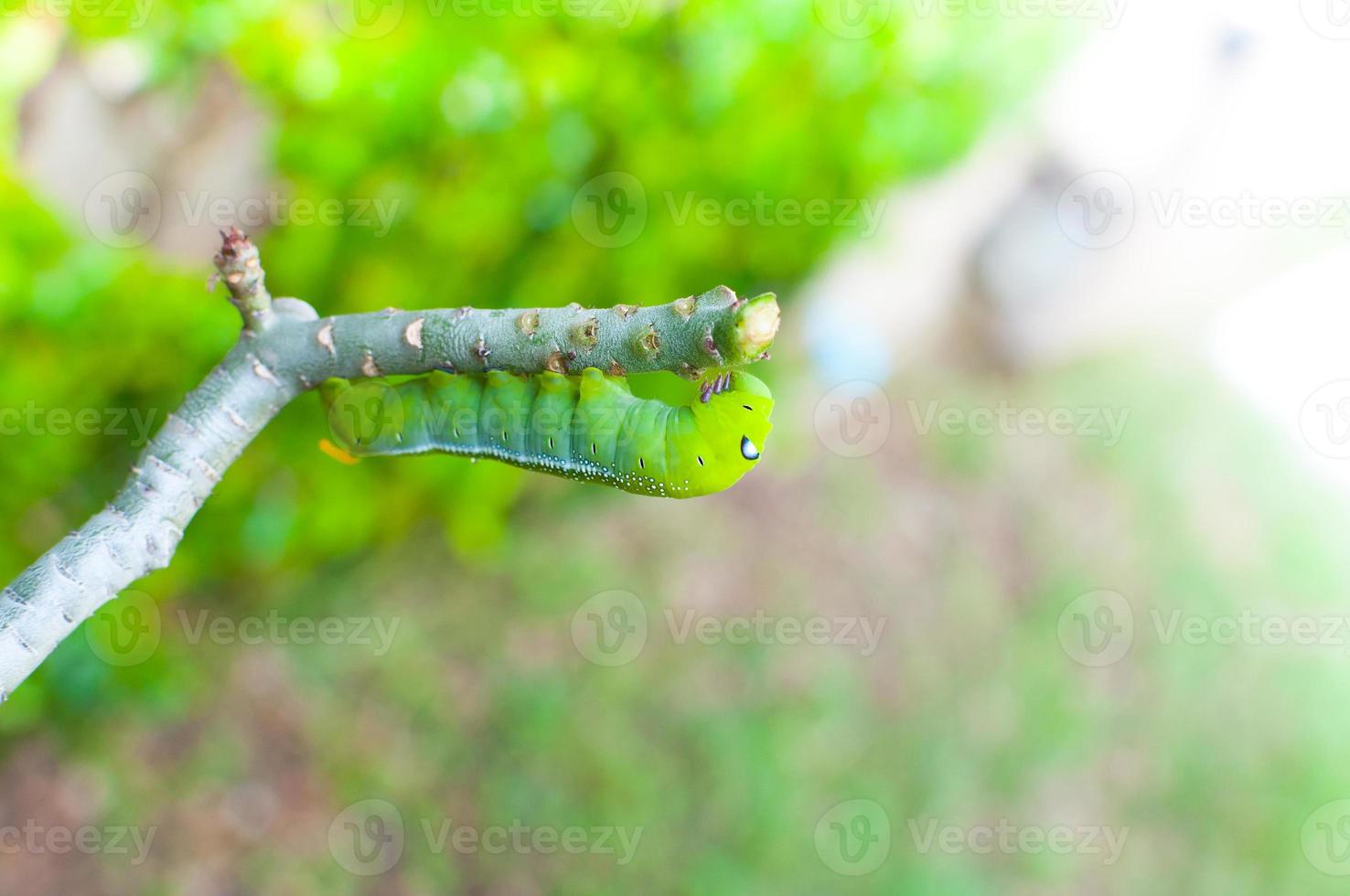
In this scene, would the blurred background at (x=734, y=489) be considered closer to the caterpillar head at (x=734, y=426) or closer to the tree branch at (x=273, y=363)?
the tree branch at (x=273, y=363)

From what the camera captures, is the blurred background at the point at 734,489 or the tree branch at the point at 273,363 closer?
the tree branch at the point at 273,363

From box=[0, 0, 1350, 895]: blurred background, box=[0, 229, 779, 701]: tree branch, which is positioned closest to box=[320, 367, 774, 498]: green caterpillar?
box=[0, 229, 779, 701]: tree branch

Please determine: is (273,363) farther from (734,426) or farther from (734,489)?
(734,489)

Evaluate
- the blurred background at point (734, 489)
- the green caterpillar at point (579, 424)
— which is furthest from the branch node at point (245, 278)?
the blurred background at point (734, 489)

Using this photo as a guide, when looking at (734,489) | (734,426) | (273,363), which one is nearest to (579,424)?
(734,426)

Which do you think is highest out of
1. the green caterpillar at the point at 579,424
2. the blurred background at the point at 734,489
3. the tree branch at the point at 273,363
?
the blurred background at the point at 734,489

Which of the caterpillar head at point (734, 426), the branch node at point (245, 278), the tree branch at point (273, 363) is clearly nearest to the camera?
the tree branch at point (273, 363)

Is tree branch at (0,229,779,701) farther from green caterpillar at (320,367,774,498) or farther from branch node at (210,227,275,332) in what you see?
green caterpillar at (320,367,774,498)
